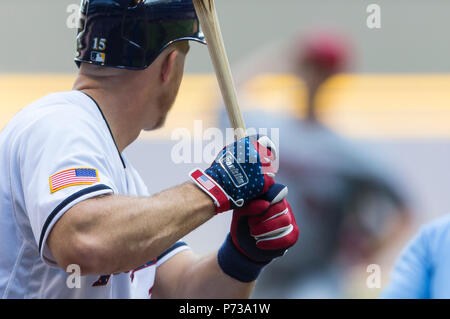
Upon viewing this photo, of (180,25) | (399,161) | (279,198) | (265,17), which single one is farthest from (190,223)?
(265,17)

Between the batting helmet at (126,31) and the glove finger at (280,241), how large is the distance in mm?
618

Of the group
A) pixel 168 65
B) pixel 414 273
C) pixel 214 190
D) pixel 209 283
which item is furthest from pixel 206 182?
pixel 414 273

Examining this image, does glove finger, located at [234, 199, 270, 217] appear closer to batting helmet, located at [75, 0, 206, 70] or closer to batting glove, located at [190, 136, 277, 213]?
batting glove, located at [190, 136, 277, 213]

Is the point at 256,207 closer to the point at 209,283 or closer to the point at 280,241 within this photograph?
the point at 280,241

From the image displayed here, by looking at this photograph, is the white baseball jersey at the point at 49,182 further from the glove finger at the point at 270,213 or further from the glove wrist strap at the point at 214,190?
the glove finger at the point at 270,213

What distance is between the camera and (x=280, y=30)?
671 centimetres

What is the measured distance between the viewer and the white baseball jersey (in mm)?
1731

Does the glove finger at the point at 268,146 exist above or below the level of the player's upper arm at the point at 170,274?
above

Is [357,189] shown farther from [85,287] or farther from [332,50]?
[85,287]

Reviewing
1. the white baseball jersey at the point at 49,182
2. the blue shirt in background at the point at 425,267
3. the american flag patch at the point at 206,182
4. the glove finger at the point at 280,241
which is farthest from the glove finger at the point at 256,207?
the blue shirt in background at the point at 425,267

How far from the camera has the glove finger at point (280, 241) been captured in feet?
6.93

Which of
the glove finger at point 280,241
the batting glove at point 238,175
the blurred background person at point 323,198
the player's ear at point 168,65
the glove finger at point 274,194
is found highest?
the player's ear at point 168,65

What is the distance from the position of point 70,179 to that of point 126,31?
0.55 m
